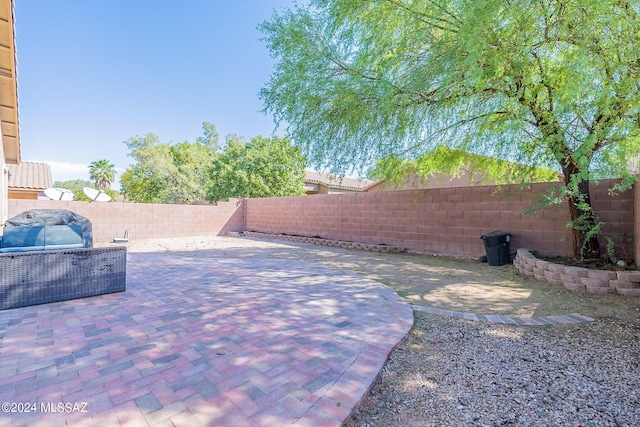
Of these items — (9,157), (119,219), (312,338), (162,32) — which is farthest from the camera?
(119,219)

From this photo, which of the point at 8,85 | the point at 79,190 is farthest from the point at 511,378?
the point at 79,190

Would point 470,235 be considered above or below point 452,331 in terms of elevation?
above

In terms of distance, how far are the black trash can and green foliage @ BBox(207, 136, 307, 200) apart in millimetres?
13344

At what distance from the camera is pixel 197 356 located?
2547 millimetres

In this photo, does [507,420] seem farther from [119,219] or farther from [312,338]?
[119,219]

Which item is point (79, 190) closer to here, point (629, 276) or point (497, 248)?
point (497, 248)

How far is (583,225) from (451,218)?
2.93m

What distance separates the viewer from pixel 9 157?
10.5 metres

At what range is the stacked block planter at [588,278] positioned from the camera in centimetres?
431

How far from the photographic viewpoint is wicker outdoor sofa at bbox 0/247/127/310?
3.60 m

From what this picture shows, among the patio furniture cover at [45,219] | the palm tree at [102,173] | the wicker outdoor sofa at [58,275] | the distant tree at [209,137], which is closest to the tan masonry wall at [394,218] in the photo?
the patio furniture cover at [45,219]

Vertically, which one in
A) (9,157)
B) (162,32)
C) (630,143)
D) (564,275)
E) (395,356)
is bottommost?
(395,356)

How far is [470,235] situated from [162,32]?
13.1 m

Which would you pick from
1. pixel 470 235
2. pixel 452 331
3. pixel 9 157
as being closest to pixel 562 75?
pixel 470 235
